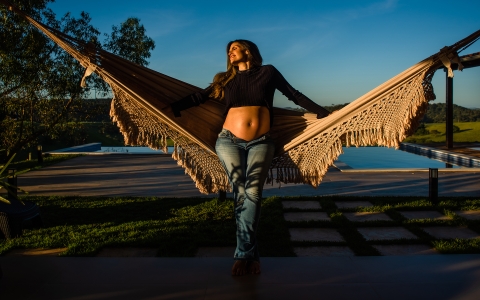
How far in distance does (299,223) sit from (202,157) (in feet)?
3.95

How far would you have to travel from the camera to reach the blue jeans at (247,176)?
2.40 meters

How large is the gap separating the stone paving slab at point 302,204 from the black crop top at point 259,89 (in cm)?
207

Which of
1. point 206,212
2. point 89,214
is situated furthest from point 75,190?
point 206,212

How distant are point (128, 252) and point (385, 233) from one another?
1936 millimetres

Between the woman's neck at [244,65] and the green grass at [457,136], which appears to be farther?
the green grass at [457,136]

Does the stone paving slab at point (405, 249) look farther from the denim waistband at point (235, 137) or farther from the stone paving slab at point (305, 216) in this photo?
the denim waistband at point (235, 137)

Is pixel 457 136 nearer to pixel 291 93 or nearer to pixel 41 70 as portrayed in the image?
pixel 41 70

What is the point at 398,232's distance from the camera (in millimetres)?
3518

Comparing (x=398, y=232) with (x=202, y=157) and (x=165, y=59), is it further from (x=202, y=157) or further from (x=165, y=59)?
(x=165, y=59)

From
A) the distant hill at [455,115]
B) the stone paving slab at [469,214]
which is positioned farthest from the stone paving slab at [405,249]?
the distant hill at [455,115]

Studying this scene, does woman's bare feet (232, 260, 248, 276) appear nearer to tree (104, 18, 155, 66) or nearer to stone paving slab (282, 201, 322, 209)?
stone paving slab (282, 201, 322, 209)

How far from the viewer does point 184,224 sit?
380 cm

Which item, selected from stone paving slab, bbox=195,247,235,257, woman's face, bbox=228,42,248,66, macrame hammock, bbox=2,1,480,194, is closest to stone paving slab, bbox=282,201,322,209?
stone paving slab, bbox=195,247,235,257

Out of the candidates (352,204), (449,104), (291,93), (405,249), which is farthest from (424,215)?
(449,104)
